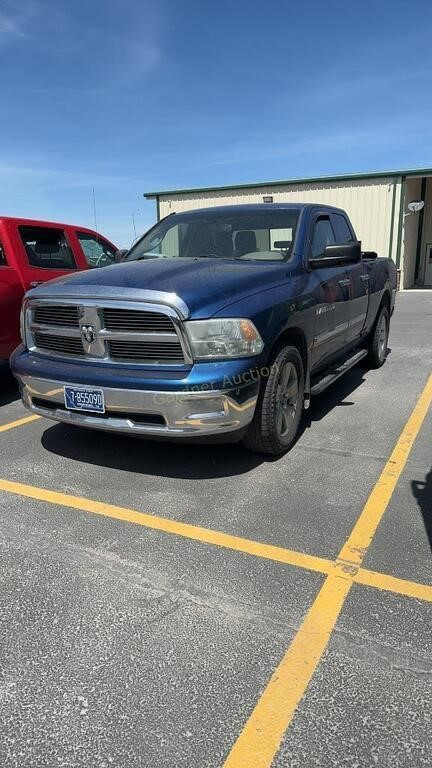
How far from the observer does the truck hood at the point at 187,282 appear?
11.2 ft

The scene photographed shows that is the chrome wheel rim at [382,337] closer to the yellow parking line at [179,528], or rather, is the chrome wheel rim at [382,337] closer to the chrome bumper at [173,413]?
the chrome bumper at [173,413]

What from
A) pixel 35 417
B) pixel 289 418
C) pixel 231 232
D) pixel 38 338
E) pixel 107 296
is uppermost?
pixel 231 232

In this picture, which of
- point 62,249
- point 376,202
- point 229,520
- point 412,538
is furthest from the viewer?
point 376,202

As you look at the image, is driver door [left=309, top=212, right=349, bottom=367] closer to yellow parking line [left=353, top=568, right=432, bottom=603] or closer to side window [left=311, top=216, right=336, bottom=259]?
side window [left=311, top=216, right=336, bottom=259]

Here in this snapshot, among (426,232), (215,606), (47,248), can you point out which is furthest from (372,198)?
(215,606)

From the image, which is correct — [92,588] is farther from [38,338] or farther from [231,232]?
[231,232]

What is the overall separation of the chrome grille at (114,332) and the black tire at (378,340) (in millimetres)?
4307

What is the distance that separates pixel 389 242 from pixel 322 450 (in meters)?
19.1

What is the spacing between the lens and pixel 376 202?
21.2 metres

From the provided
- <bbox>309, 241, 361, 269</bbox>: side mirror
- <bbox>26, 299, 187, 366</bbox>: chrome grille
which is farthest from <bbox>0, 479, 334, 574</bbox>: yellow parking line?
<bbox>309, 241, 361, 269</bbox>: side mirror

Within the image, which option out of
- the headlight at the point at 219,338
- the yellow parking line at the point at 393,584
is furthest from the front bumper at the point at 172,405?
the yellow parking line at the point at 393,584

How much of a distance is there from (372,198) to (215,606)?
21.3 m

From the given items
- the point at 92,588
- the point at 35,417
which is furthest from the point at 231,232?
the point at 92,588

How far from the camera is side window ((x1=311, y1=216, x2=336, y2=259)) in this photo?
482 cm
